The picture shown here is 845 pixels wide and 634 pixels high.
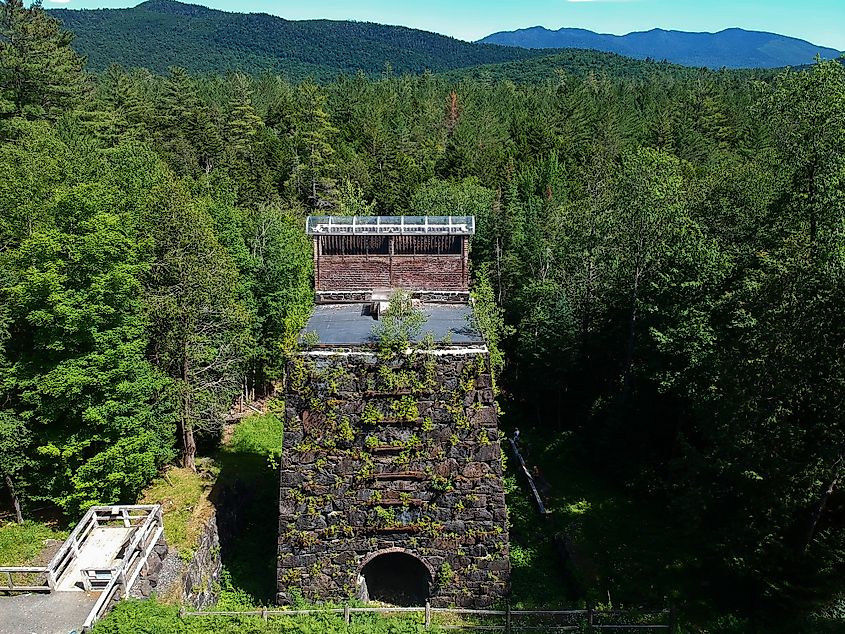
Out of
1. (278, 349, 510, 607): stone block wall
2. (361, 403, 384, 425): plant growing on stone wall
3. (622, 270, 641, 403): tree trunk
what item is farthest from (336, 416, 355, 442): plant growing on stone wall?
(622, 270, 641, 403): tree trunk

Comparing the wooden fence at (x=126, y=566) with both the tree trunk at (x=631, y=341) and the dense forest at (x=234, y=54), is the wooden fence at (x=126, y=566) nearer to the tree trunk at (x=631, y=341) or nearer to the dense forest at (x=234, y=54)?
the tree trunk at (x=631, y=341)

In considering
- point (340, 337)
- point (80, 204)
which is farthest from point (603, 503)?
point (80, 204)

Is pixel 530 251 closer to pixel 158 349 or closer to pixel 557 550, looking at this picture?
pixel 557 550

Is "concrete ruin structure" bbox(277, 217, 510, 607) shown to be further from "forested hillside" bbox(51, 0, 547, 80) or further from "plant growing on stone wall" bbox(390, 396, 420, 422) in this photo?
"forested hillside" bbox(51, 0, 547, 80)

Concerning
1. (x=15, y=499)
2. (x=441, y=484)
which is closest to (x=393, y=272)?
(x=441, y=484)

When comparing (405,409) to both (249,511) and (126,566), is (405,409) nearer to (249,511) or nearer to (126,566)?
(126,566)

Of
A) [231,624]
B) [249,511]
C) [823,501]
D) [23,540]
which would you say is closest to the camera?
[231,624]
